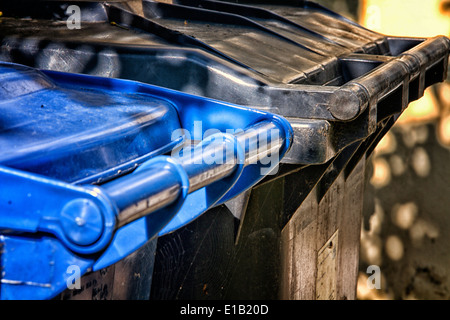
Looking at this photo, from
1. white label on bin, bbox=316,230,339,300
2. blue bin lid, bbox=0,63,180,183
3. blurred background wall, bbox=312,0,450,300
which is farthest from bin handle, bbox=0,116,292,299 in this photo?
blurred background wall, bbox=312,0,450,300

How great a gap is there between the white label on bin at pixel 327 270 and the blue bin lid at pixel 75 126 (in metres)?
1.34

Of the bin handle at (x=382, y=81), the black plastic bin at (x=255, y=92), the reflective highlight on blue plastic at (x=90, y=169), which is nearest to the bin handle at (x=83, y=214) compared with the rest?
the reflective highlight on blue plastic at (x=90, y=169)

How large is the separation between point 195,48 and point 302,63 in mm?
483

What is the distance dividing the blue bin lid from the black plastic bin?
1.14ft

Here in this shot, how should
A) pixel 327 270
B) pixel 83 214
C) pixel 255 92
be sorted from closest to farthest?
pixel 83 214 < pixel 255 92 < pixel 327 270

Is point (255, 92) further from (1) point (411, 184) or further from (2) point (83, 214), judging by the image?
(1) point (411, 184)

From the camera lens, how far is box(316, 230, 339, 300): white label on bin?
2.80m

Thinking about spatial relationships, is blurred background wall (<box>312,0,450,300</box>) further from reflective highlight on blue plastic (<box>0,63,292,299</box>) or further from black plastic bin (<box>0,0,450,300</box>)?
reflective highlight on blue plastic (<box>0,63,292,299</box>)

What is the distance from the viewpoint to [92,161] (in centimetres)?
137

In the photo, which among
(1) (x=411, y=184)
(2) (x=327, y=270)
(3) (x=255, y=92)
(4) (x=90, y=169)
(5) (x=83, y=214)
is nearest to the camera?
(5) (x=83, y=214)

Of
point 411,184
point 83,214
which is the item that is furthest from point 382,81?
point 411,184

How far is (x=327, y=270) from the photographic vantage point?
9.49ft

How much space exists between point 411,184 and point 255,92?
2.93 meters
